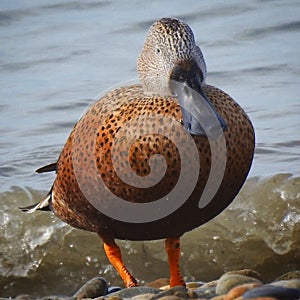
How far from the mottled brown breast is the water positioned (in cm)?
144

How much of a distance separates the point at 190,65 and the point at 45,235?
2.51 m

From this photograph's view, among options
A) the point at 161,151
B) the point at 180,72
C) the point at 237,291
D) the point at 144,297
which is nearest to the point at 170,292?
the point at 144,297

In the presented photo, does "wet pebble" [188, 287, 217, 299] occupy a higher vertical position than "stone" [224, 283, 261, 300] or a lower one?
lower

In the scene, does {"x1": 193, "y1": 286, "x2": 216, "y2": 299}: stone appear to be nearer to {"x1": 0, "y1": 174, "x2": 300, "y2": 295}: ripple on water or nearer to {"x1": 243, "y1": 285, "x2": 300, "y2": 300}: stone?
{"x1": 243, "y1": 285, "x2": 300, "y2": 300}: stone

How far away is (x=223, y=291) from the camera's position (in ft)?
16.0

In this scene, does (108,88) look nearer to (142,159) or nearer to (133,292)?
(133,292)

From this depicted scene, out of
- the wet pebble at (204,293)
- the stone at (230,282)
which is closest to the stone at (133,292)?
the wet pebble at (204,293)

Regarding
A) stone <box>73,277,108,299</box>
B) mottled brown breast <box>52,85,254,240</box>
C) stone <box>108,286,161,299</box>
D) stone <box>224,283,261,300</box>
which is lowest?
stone <box>73,277,108,299</box>

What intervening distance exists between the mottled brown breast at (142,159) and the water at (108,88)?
4.72 feet

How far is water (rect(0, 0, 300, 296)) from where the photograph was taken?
6.93m

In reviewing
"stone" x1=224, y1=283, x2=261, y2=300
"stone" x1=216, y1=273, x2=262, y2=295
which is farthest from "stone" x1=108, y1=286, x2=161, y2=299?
"stone" x1=224, y1=283, x2=261, y2=300

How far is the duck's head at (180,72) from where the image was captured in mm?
4930

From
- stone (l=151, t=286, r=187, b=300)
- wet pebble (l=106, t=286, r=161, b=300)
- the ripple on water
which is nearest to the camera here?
stone (l=151, t=286, r=187, b=300)

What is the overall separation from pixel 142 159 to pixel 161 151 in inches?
3.8
